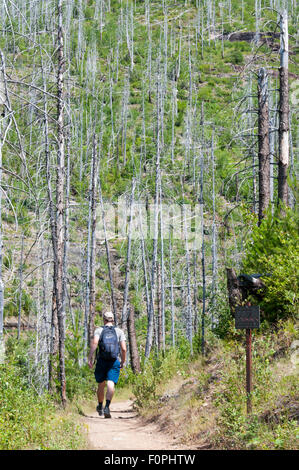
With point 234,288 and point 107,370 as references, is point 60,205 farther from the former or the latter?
point 234,288

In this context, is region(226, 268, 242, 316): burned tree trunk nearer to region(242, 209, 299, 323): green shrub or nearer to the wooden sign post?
region(242, 209, 299, 323): green shrub

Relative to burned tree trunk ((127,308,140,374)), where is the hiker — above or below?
above

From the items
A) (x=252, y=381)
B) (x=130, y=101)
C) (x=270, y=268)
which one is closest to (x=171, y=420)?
(x=252, y=381)

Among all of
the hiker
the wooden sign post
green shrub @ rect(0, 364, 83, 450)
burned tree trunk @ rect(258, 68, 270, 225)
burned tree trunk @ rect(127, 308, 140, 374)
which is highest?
burned tree trunk @ rect(258, 68, 270, 225)

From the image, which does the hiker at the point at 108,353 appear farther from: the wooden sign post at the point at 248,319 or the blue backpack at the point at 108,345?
the wooden sign post at the point at 248,319

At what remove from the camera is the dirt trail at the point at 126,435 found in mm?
6801

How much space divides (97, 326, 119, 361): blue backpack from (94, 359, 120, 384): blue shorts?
99 millimetres

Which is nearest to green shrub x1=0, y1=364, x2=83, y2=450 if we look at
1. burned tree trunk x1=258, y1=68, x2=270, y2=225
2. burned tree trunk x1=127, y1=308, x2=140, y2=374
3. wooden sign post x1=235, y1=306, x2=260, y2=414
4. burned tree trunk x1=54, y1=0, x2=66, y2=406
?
wooden sign post x1=235, y1=306, x2=260, y2=414

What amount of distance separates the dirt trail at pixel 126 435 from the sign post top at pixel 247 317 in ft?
5.51

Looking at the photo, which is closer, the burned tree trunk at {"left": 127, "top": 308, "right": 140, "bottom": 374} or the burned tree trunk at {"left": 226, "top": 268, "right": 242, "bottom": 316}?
the burned tree trunk at {"left": 226, "top": 268, "right": 242, "bottom": 316}

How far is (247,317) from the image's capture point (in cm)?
676

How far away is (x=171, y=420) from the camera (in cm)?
830

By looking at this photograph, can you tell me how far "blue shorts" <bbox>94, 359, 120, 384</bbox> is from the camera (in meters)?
8.62

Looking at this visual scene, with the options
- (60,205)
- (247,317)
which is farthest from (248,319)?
(60,205)
